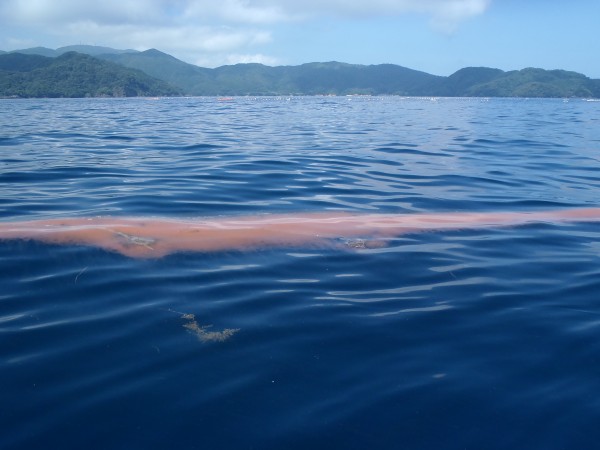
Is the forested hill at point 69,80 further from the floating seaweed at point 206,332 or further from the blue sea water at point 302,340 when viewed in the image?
the floating seaweed at point 206,332

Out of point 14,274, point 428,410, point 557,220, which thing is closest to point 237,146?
point 557,220

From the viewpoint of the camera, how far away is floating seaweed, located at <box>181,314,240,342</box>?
342cm

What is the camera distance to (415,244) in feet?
18.6

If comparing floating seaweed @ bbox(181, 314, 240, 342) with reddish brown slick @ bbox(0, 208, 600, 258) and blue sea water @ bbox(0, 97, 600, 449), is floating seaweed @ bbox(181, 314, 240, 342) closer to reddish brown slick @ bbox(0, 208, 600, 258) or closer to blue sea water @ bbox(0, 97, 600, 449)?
blue sea water @ bbox(0, 97, 600, 449)

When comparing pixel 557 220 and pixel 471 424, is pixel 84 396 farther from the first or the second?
pixel 557 220

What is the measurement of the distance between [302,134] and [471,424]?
56.5 feet

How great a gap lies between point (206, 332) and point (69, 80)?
11116 cm

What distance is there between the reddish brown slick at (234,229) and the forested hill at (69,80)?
3212 inches

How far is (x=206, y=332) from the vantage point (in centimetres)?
351

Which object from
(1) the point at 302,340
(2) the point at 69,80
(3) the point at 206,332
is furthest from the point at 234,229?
(2) the point at 69,80

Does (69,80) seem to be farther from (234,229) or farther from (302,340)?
(302,340)

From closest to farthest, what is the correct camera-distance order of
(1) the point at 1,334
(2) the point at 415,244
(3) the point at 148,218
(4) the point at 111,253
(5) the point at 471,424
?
(5) the point at 471,424 < (1) the point at 1,334 < (4) the point at 111,253 < (2) the point at 415,244 < (3) the point at 148,218

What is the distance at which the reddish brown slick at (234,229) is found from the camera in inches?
215

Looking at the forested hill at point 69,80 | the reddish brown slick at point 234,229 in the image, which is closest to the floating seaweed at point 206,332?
the reddish brown slick at point 234,229
